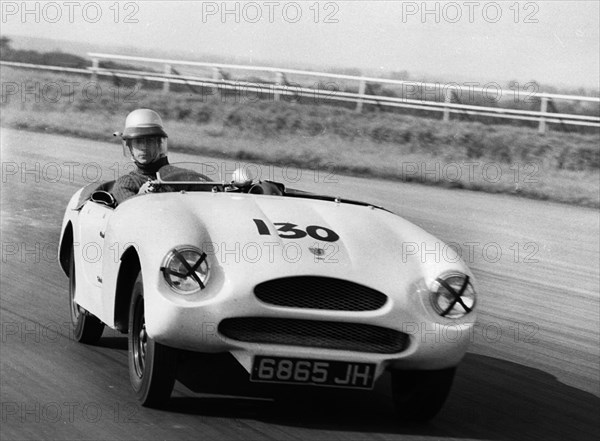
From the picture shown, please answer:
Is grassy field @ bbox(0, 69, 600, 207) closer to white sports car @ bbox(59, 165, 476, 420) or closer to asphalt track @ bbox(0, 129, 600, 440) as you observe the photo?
asphalt track @ bbox(0, 129, 600, 440)

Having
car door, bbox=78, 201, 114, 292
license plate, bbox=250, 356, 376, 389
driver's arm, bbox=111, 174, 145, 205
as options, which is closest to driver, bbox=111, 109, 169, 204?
driver's arm, bbox=111, 174, 145, 205

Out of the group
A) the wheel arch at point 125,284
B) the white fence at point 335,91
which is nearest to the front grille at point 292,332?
the wheel arch at point 125,284

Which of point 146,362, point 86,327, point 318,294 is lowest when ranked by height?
point 86,327

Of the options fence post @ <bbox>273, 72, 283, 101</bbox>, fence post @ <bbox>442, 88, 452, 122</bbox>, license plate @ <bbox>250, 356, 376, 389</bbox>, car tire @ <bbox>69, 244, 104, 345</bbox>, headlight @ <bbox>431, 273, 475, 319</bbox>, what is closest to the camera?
license plate @ <bbox>250, 356, 376, 389</bbox>

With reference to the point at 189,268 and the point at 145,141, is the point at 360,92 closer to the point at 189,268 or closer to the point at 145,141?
the point at 145,141

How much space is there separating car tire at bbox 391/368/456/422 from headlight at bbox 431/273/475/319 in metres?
0.30

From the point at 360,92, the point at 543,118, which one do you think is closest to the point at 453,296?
Answer: the point at 543,118

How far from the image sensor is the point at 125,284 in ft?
19.6

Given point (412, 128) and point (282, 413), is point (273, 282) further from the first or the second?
point (412, 128)

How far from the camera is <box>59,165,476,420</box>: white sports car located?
5188 mm

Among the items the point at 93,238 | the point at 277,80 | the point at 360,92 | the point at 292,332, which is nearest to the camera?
the point at 292,332

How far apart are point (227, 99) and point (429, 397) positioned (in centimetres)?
2229

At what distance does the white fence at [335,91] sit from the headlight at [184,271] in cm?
1654

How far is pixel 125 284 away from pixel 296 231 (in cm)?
99
